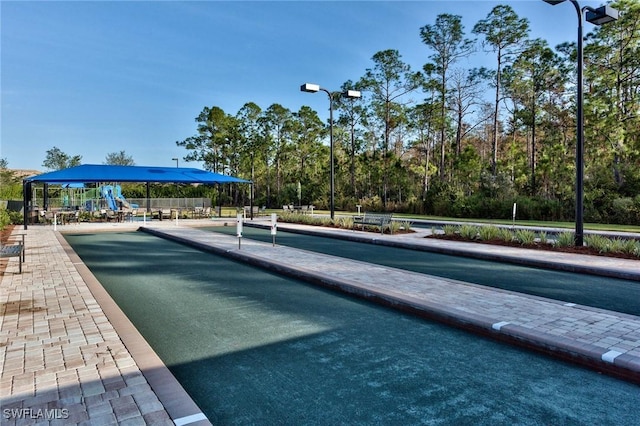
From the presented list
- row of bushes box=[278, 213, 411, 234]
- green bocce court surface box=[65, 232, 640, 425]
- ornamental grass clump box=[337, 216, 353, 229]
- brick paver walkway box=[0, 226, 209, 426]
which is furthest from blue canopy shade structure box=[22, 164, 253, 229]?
green bocce court surface box=[65, 232, 640, 425]

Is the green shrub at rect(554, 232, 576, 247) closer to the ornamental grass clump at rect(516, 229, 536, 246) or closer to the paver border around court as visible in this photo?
the ornamental grass clump at rect(516, 229, 536, 246)

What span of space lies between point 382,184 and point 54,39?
25.9 m

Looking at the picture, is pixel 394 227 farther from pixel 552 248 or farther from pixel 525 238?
pixel 552 248

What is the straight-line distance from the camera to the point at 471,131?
33219 mm

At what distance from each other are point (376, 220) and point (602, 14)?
27.6ft

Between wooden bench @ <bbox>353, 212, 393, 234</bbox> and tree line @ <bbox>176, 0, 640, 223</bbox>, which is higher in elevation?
tree line @ <bbox>176, 0, 640, 223</bbox>

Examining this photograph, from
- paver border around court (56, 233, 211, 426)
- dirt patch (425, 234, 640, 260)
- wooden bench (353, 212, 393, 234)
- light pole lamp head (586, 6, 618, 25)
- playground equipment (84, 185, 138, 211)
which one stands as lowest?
paver border around court (56, 233, 211, 426)

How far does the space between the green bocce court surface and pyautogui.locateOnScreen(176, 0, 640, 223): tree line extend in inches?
724

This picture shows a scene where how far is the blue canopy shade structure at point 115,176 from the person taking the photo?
2041 centimetres

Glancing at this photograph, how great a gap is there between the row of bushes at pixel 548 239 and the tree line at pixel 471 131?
10.2m

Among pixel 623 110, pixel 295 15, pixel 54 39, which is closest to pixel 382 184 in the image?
pixel 623 110

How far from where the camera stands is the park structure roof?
68.2 feet

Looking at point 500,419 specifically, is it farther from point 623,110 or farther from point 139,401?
point 623,110

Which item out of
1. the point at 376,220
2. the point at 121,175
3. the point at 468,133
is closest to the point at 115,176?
the point at 121,175
